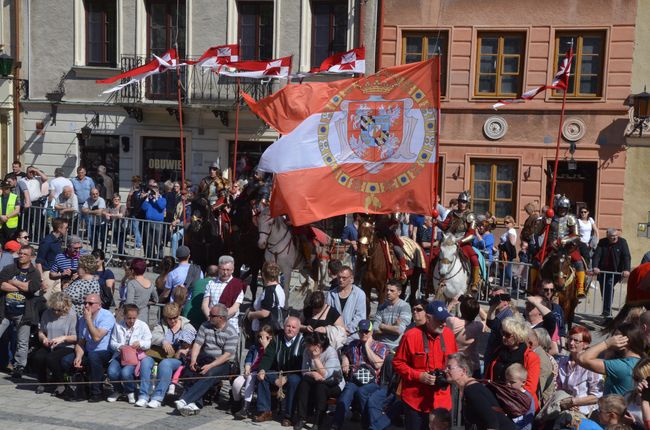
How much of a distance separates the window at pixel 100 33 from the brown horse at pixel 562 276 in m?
14.6

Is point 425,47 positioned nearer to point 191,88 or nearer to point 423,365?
point 191,88

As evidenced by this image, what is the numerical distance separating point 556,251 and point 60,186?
10.8 metres

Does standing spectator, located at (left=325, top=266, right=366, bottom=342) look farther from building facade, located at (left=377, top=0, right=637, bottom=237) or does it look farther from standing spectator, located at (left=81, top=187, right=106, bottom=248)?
building facade, located at (left=377, top=0, right=637, bottom=237)

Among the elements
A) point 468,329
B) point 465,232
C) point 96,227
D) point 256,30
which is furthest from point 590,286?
point 256,30

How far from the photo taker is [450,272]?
1479cm

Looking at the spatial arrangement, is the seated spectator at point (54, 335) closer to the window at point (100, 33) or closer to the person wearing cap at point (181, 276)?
the person wearing cap at point (181, 276)

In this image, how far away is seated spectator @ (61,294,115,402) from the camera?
1138 cm

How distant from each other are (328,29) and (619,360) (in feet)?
56.6

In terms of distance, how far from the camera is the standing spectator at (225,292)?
12.0 meters

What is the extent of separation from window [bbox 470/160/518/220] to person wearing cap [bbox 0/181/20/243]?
10.5 m

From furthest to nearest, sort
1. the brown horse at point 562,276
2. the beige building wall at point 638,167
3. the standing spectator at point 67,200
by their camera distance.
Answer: the beige building wall at point 638,167 < the standing spectator at point 67,200 < the brown horse at point 562,276

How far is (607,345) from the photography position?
7656 mm

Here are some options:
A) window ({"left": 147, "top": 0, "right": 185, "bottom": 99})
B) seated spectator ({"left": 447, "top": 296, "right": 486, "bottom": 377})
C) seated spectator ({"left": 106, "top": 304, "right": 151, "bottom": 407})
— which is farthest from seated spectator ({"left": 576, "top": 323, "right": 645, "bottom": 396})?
window ({"left": 147, "top": 0, "right": 185, "bottom": 99})

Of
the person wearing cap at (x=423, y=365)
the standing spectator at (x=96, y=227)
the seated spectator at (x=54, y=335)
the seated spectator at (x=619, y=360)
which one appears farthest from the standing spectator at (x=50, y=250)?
the seated spectator at (x=619, y=360)
